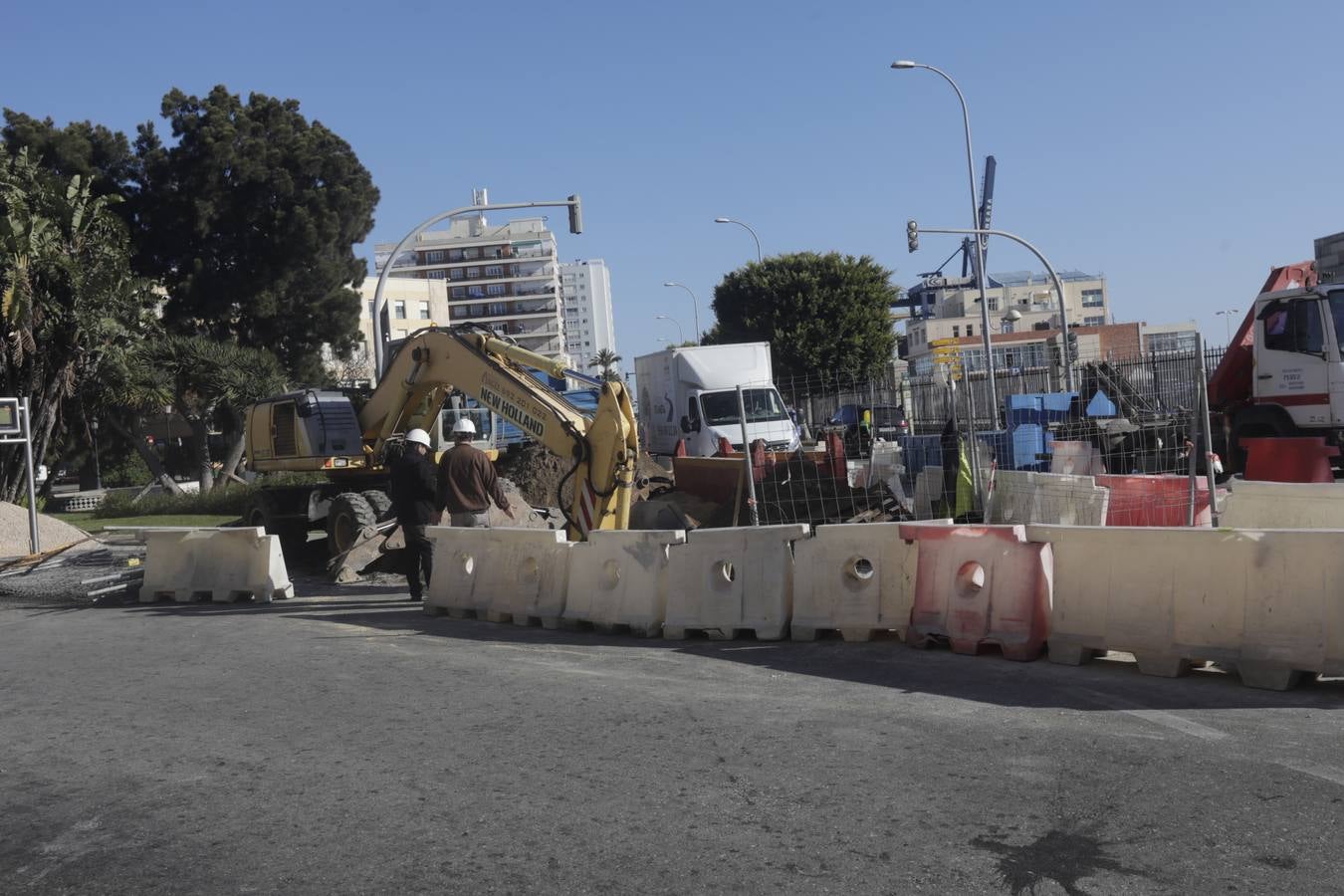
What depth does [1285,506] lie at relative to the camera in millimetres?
11219

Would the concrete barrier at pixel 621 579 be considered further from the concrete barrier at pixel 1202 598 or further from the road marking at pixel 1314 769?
the road marking at pixel 1314 769

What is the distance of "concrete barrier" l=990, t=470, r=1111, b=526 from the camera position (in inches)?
519

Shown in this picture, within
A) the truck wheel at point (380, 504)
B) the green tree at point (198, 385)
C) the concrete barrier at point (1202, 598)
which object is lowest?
the concrete barrier at point (1202, 598)

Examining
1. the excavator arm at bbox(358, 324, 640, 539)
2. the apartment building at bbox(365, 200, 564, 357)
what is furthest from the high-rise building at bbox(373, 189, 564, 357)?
the excavator arm at bbox(358, 324, 640, 539)

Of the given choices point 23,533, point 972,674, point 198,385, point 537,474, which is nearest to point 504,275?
point 198,385

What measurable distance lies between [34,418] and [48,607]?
15299 millimetres

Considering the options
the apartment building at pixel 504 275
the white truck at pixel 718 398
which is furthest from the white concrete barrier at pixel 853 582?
the apartment building at pixel 504 275

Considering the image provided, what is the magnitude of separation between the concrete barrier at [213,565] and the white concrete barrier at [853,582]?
6.77 metres

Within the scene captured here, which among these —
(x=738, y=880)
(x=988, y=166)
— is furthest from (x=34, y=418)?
(x=988, y=166)

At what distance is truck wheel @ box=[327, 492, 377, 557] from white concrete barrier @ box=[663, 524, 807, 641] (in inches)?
257

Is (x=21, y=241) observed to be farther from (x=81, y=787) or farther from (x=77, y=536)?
(x=81, y=787)

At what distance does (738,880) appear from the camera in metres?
4.35

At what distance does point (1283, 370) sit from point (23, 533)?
20.2m

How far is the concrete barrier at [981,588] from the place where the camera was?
26.7ft
